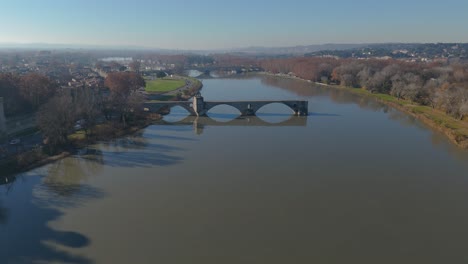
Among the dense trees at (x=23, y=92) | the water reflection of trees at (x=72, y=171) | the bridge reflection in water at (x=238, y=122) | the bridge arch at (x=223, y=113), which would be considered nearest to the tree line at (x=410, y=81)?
the bridge reflection in water at (x=238, y=122)

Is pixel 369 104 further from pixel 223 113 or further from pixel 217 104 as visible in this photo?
pixel 217 104

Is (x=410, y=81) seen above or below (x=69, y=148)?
above

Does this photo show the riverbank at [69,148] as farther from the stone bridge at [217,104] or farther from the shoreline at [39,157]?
the stone bridge at [217,104]

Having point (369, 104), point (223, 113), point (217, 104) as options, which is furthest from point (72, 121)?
point (369, 104)

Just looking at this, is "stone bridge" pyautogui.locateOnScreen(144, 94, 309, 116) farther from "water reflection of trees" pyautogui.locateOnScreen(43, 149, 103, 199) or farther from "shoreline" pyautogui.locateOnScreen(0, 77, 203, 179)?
"water reflection of trees" pyautogui.locateOnScreen(43, 149, 103, 199)

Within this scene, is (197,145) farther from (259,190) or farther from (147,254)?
(147,254)

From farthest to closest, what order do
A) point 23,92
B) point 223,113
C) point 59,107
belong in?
point 223,113 → point 23,92 → point 59,107

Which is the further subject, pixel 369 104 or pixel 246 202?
pixel 369 104
